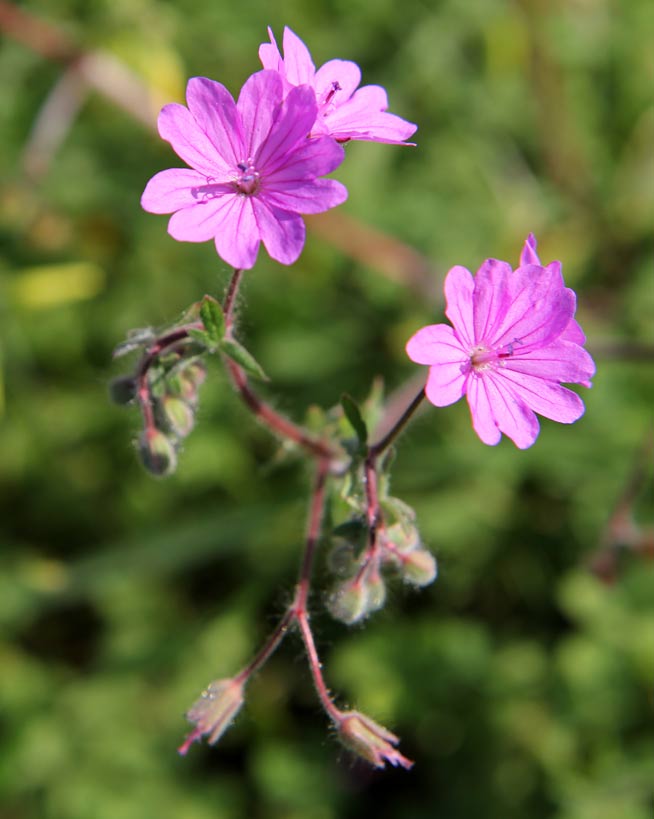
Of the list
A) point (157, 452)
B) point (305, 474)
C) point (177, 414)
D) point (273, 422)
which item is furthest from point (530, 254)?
point (305, 474)

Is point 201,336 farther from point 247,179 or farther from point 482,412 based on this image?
point 482,412

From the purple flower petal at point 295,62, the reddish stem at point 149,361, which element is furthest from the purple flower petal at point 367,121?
the reddish stem at point 149,361

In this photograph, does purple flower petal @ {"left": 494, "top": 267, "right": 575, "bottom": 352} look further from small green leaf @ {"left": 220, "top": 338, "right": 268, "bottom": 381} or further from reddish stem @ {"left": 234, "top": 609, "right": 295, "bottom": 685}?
reddish stem @ {"left": 234, "top": 609, "right": 295, "bottom": 685}

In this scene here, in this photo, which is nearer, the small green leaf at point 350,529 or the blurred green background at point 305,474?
the small green leaf at point 350,529

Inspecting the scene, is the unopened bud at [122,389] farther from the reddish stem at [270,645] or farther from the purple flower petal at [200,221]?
the reddish stem at [270,645]

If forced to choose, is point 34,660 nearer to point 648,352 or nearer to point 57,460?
point 57,460

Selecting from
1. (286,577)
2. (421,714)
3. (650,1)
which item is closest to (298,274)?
(286,577)
